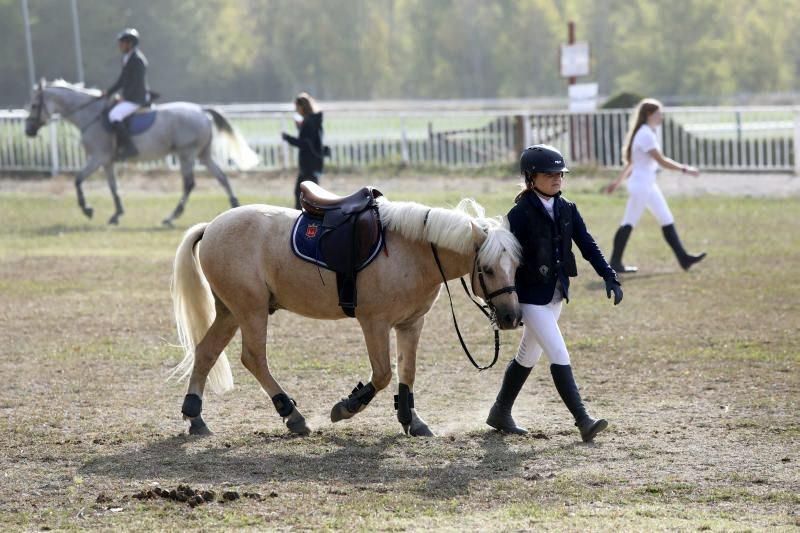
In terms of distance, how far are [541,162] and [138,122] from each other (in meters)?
13.7

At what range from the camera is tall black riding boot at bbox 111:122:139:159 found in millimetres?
19672

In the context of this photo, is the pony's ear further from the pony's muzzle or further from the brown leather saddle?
the brown leather saddle

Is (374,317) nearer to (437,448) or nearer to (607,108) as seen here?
(437,448)

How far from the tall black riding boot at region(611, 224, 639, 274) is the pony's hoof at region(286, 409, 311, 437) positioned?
23.4 feet

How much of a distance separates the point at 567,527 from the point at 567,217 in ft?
7.29

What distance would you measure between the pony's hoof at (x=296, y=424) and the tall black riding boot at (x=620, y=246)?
7140 millimetres

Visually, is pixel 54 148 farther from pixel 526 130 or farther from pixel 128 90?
pixel 526 130

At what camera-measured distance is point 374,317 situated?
7.33m

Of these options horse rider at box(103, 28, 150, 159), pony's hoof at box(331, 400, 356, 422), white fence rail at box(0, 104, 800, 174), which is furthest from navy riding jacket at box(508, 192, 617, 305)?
white fence rail at box(0, 104, 800, 174)

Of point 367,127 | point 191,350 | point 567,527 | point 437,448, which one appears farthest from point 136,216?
point 567,527

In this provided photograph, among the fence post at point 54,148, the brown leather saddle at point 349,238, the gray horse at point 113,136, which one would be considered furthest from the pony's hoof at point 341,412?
the fence post at point 54,148

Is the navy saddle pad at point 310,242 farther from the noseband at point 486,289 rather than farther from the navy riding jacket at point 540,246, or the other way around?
the navy riding jacket at point 540,246

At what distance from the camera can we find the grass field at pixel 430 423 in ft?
19.6

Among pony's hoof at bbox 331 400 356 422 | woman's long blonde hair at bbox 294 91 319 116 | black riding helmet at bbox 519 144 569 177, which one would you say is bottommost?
pony's hoof at bbox 331 400 356 422
